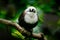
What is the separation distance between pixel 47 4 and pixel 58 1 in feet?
0.77

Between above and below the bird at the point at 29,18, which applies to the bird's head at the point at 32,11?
above

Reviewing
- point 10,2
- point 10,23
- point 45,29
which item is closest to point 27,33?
point 10,23

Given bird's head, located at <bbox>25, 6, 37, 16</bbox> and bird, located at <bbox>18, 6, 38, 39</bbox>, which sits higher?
→ bird's head, located at <bbox>25, 6, 37, 16</bbox>

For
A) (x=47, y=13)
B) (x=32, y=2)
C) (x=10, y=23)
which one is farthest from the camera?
(x=47, y=13)

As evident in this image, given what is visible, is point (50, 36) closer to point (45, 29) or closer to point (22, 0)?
point (45, 29)

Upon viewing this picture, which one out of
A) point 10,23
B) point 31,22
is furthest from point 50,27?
point 10,23

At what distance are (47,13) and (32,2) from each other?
436 mm

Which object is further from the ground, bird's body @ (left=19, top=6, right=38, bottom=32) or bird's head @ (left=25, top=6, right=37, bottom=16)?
bird's head @ (left=25, top=6, right=37, bottom=16)

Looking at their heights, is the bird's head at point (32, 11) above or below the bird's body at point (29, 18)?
above

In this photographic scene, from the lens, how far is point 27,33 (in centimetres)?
157

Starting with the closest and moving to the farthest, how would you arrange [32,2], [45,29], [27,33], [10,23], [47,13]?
[10,23] < [27,33] < [32,2] < [45,29] < [47,13]

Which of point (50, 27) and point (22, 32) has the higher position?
point (22, 32)

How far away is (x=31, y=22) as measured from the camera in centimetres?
160

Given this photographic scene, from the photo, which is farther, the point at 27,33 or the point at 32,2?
the point at 32,2
